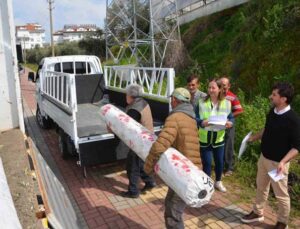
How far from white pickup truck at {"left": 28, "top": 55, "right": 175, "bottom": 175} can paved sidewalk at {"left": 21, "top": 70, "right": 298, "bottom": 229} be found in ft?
1.50

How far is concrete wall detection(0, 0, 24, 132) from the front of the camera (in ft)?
9.16

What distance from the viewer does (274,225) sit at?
12.7 ft

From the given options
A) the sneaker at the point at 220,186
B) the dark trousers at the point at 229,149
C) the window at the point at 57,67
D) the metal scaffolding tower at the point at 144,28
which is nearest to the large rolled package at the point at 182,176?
the sneaker at the point at 220,186

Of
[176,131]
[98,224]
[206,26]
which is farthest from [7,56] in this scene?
[206,26]

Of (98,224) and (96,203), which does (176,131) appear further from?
(96,203)

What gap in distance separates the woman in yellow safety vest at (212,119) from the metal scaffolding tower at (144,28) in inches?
339

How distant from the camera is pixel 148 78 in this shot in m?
7.34

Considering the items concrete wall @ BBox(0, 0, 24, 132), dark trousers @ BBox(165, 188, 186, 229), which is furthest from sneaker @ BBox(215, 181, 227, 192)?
concrete wall @ BBox(0, 0, 24, 132)

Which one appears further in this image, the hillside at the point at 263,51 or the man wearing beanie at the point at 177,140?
the hillside at the point at 263,51

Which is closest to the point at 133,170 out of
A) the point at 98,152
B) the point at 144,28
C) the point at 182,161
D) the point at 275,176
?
the point at 98,152

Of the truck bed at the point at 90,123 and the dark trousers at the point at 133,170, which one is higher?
the truck bed at the point at 90,123

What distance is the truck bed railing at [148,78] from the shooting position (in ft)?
17.2

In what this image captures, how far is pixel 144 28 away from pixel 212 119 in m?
22.0

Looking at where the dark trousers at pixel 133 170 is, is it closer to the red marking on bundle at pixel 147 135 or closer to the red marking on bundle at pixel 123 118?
the red marking on bundle at pixel 123 118
